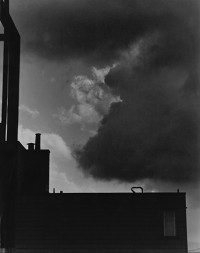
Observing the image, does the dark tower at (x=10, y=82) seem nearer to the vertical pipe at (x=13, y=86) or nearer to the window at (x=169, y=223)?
the vertical pipe at (x=13, y=86)

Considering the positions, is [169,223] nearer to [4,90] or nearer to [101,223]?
[101,223]

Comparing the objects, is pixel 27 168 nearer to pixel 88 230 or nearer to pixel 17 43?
pixel 88 230

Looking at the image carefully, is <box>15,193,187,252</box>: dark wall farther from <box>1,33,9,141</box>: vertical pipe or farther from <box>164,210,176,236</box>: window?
<box>1,33,9,141</box>: vertical pipe

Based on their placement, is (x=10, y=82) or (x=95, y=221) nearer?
(x=10, y=82)

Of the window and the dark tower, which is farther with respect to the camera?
the window

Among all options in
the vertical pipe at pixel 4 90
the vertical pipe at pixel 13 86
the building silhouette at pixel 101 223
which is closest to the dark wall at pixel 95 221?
the building silhouette at pixel 101 223

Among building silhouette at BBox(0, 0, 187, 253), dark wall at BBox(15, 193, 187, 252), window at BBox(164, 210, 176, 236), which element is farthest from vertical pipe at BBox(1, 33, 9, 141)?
window at BBox(164, 210, 176, 236)

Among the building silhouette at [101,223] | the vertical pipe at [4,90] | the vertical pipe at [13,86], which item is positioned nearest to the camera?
the vertical pipe at [4,90]

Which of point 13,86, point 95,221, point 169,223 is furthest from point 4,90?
point 169,223

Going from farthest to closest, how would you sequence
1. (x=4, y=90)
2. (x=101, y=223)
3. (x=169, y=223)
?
(x=101, y=223) < (x=169, y=223) < (x=4, y=90)

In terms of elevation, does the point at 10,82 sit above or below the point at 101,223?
above

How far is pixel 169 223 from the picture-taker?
25.3 meters

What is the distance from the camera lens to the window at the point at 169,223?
2523cm

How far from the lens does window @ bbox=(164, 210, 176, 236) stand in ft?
82.8
